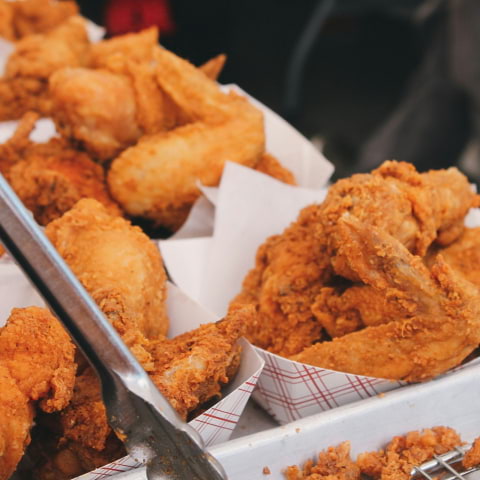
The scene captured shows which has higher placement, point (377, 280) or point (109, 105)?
point (377, 280)

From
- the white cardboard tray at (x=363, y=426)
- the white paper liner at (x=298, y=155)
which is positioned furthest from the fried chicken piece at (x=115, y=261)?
the white paper liner at (x=298, y=155)

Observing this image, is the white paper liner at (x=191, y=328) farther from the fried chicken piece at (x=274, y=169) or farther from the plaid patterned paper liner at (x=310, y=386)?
the fried chicken piece at (x=274, y=169)

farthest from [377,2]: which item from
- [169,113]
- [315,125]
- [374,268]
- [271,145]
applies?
[374,268]

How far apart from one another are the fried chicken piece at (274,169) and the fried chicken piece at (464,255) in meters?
0.80

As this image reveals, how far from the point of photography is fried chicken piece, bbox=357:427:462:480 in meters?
1.62

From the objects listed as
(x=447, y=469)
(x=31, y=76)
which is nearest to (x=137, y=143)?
(x=31, y=76)

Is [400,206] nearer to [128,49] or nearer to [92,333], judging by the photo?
[92,333]

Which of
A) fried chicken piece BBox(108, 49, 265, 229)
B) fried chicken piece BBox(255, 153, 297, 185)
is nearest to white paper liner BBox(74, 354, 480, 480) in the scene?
fried chicken piece BBox(108, 49, 265, 229)

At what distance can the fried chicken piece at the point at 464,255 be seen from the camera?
81.0 inches

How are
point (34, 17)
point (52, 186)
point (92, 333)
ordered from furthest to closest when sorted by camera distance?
point (34, 17)
point (52, 186)
point (92, 333)

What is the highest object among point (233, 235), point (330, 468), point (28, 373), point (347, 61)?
point (28, 373)

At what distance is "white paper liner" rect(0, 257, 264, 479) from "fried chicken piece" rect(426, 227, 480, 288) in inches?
27.9

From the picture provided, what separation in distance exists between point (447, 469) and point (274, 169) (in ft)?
4.77

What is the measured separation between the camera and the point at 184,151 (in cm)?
244
